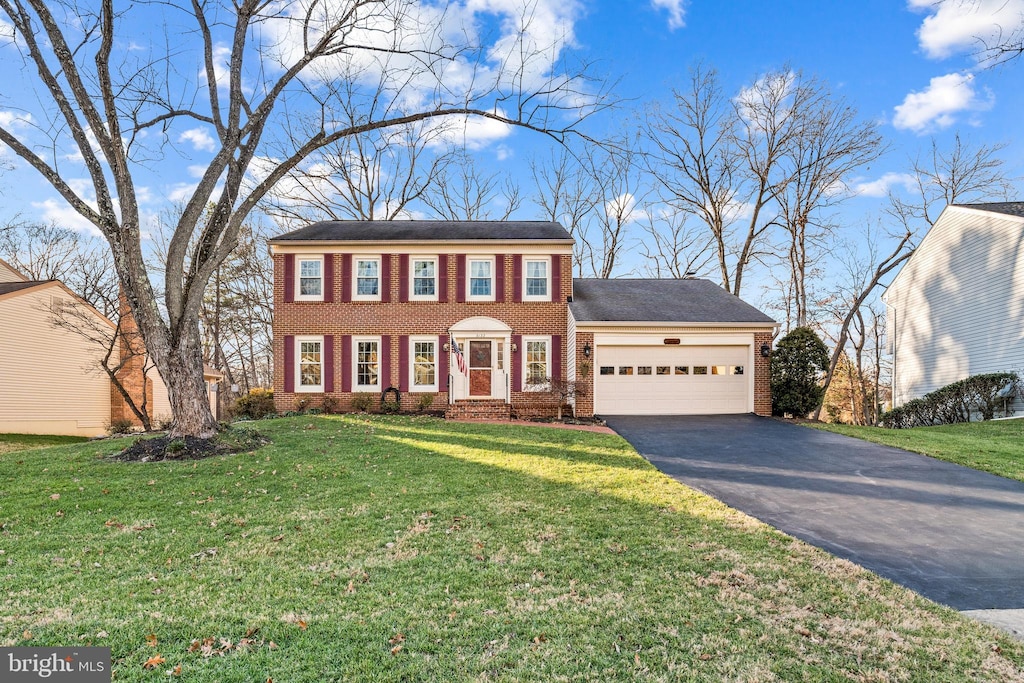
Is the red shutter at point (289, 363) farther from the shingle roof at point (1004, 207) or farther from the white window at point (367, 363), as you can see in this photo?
the shingle roof at point (1004, 207)

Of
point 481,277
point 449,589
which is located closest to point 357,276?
point 481,277

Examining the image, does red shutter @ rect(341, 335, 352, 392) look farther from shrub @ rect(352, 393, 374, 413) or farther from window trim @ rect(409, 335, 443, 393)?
window trim @ rect(409, 335, 443, 393)

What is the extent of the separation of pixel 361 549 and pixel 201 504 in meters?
2.78

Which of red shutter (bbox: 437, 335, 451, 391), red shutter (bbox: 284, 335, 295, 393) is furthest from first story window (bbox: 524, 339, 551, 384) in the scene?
red shutter (bbox: 284, 335, 295, 393)

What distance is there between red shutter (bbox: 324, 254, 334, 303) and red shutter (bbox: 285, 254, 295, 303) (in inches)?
39.3

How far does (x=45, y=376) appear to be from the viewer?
1728cm

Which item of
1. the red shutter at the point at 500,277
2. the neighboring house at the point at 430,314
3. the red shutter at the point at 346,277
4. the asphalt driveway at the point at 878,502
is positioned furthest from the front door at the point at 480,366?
the asphalt driveway at the point at 878,502

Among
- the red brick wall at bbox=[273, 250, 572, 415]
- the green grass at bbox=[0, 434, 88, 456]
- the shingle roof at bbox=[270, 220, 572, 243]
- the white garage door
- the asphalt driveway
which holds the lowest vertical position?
the green grass at bbox=[0, 434, 88, 456]

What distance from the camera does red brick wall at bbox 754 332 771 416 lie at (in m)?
14.8

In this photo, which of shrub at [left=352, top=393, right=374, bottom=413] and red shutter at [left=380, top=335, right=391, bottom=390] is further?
red shutter at [left=380, top=335, right=391, bottom=390]

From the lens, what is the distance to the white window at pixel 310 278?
16109mm

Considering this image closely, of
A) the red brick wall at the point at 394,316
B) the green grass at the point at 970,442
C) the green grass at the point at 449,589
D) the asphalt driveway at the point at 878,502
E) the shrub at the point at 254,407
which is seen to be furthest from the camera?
the shrub at the point at 254,407

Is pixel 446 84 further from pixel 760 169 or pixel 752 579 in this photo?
pixel 760 169

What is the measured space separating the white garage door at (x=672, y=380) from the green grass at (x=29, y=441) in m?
14.6
